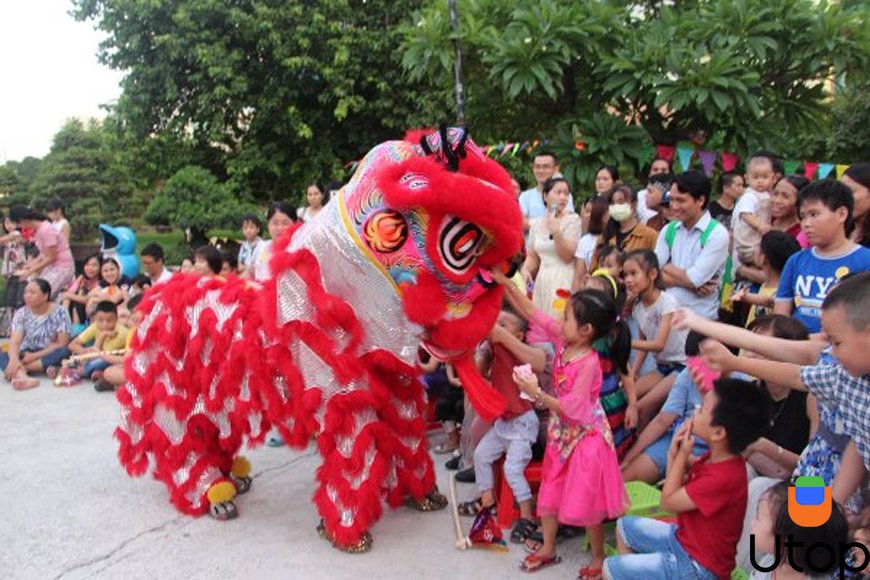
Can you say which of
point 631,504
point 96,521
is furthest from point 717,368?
point 96,521

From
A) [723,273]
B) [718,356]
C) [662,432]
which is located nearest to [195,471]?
[662,432]

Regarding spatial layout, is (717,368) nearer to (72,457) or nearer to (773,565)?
(773,565)

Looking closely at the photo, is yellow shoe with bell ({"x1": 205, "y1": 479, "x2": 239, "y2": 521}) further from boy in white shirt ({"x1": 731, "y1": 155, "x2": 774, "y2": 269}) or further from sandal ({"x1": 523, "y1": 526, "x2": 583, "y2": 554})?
boy in white shirt ({"x1": 731, "y1": 155, "x2": 774, "y2": 269})

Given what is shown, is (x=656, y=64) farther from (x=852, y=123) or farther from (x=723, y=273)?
(x=852, y=123)

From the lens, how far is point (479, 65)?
6.41m

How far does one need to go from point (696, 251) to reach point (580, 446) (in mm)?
1638

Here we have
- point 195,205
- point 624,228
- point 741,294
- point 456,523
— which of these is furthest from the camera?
point 195,205

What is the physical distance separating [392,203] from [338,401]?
0.82 meters

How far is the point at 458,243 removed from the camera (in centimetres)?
271

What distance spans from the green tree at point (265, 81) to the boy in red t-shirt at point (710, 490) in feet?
30.5

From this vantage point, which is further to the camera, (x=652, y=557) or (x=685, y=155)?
(x=685, y=155)

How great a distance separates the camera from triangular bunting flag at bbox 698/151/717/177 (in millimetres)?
5809

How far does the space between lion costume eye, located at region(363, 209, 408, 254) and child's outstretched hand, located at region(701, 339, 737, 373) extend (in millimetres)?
1177

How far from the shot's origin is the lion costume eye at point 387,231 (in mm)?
2730
